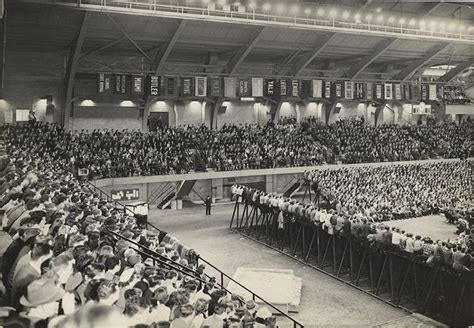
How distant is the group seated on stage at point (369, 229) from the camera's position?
14.4 metres

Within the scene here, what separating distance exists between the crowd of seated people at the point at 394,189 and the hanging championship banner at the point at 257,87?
27.7ft

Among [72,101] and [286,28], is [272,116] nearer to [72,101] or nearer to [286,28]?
[286,28]

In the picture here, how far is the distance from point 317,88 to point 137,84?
16.4 meters

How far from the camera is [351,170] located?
3394cm

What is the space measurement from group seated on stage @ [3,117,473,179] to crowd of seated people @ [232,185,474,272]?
8.00 m

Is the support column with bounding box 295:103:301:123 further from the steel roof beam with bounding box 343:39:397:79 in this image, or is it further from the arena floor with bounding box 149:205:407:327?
the arena floor with bounding box 149:205:407:327

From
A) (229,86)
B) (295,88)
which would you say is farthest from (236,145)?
→ (295,88)

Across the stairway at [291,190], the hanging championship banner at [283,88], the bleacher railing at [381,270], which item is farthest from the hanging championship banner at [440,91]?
the bleacher railing at [381,270]

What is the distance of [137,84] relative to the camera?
105ft

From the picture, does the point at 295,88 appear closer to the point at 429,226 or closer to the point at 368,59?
the point at 368,59

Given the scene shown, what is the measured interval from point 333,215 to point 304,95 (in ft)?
73.2

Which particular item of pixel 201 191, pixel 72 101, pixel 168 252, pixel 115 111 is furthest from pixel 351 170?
pixel 168 252

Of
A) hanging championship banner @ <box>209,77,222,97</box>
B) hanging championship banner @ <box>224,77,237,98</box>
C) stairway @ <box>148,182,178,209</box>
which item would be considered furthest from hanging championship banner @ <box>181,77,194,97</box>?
stairway @ <box>148,182,178,209</box>

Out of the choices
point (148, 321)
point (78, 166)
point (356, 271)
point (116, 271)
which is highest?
point (78, 166)
